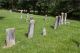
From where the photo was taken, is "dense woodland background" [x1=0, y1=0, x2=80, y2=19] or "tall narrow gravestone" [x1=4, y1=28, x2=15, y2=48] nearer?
"tall narrow gravestone" [x1=4, y1=28, x2=15, y2=48]

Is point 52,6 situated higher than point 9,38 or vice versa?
point 9,38

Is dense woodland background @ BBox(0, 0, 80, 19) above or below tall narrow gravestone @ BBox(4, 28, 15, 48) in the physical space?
below

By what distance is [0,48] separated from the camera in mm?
14414

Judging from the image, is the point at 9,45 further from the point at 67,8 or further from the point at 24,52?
the point at 67,8

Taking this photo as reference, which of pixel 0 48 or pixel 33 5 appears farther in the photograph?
pixel 33 5

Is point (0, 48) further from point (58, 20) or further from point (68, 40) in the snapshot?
point (58, 20)

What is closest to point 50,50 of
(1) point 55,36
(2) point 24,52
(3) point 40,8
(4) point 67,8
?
(2) point 24,52

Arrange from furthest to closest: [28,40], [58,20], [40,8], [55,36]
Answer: [40,8] → [58,20] → [55,36] → [28,40]

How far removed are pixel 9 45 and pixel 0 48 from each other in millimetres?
624

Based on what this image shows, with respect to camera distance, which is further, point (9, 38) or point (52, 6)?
point (52, 6)

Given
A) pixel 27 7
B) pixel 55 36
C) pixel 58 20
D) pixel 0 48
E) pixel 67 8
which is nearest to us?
pixel 0 48

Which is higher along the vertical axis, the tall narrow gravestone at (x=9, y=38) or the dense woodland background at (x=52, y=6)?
the tall narrow gravestone at (x=9, y=38)

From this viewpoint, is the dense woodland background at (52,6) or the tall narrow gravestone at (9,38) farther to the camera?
the dense woodland background at (52,6)

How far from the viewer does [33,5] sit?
61969mm
